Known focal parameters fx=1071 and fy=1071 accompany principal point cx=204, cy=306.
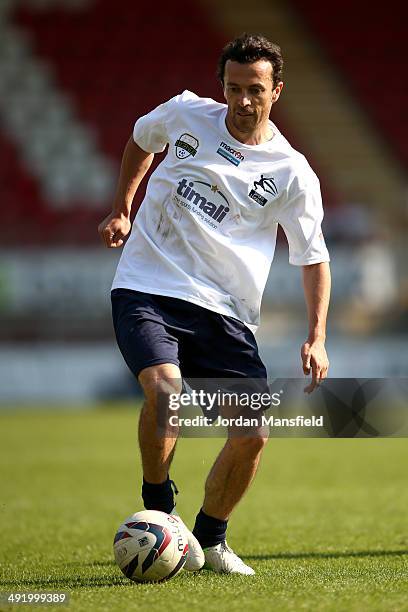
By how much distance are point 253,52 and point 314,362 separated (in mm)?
1330

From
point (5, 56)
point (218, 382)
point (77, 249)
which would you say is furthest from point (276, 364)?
point (218, 382)

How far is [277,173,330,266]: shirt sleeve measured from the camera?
461cm

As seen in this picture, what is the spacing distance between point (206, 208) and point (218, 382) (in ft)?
2.45

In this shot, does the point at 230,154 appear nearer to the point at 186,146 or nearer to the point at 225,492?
the point at 186,146

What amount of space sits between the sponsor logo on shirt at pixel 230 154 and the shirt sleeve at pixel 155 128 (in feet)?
1.01

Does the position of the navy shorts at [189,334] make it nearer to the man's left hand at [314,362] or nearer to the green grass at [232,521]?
the man's left hand at [314,362]

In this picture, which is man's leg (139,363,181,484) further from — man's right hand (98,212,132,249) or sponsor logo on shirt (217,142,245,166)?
sponsor logo on shirt (217,142,245,166)

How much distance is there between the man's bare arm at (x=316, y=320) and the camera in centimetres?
440

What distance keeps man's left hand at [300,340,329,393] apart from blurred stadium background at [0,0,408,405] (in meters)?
11.5

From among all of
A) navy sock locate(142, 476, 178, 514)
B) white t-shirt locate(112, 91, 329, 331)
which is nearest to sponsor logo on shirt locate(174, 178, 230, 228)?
white t-shirt locate(112, 91, 329, 331)

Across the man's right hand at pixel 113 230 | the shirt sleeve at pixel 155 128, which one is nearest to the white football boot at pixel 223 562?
the man's right hand at pixel 113 230

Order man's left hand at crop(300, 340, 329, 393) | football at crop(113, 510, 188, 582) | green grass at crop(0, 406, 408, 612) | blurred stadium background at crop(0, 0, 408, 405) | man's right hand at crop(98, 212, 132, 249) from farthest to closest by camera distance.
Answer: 1. blurred stadium background at crop(0, 0, 408, 405)
2. man's right hand at crop(98, 212, 132, 249)
3. man's left hand at crop(300, 340, 329, 393)
4. football at crop(113, 510, 188, 582)
5. green grass at crop(0, 406, 408, 612)

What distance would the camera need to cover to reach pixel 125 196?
4.89 m

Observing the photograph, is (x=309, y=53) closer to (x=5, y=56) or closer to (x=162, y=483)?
(x=5, y=56)
